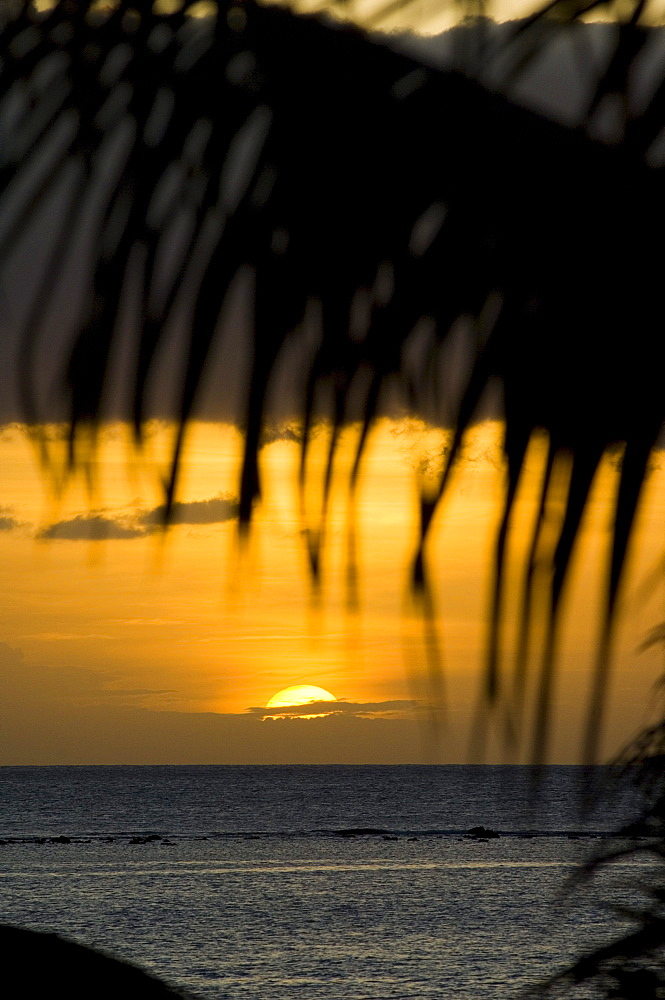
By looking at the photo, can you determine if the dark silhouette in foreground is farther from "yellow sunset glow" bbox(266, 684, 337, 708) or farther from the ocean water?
the ocean water

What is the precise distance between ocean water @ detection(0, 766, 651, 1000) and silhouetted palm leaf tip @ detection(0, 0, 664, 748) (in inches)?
756

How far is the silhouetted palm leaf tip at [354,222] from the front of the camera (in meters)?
0.79

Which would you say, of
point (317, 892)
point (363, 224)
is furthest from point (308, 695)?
point (317, 892)

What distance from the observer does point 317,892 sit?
55406mm

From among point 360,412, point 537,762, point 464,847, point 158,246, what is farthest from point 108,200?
point 464,847

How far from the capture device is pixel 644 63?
2.57ft

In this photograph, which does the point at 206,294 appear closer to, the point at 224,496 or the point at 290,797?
the point at 224,496

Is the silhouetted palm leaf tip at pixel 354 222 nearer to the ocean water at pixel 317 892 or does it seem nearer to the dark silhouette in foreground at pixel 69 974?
the dark silhouette in foreground at pixel 69 974

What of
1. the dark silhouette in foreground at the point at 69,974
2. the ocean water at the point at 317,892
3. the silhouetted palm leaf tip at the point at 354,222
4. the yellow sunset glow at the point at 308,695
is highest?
the silhouetted palm leaf tip at the point at 354,222

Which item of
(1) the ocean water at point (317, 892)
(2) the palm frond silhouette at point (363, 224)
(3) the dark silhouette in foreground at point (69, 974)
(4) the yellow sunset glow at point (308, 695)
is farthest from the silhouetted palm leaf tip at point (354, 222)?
(1) the ocean water at point (317, 892)

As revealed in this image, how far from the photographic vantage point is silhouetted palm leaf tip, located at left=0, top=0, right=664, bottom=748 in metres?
0.79

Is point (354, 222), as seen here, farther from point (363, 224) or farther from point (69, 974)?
point (69, 974)

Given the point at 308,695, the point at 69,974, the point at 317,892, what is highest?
the point at 308,695

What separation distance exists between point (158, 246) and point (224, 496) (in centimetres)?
20
